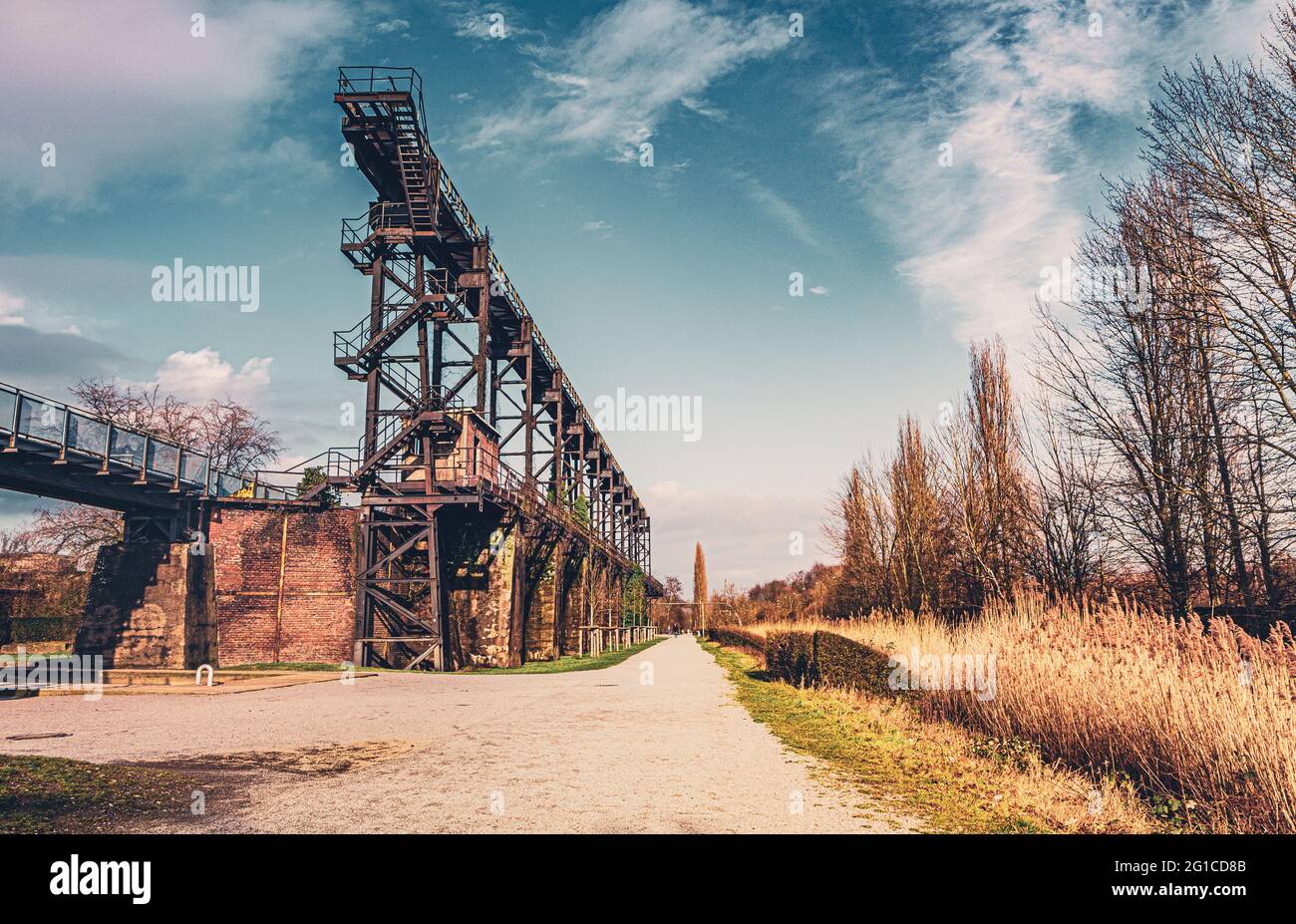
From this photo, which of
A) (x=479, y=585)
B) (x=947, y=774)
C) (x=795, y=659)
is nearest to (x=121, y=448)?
(x=479, y=585)

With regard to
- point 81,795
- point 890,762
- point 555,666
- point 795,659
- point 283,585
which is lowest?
point 555,666

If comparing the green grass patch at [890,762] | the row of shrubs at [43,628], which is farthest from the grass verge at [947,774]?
the row of shrubs at [43,628]

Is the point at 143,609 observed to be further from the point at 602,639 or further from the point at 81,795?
the point at 602,639

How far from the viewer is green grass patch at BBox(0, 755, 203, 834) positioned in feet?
18.0

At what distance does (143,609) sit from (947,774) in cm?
2386

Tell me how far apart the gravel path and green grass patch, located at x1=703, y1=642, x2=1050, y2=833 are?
0.39 meters

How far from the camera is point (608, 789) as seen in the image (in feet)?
23.1

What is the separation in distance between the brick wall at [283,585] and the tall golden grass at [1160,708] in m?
20.7

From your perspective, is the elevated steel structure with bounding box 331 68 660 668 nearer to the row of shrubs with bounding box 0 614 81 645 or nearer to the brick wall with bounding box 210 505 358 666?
the brick wall with bounding box 210 505 358 666

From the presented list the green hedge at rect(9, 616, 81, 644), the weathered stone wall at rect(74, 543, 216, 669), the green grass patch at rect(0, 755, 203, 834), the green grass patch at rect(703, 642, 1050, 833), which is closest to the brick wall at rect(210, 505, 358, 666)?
the weathered stone wall at rect(74, 543, 216, 669)

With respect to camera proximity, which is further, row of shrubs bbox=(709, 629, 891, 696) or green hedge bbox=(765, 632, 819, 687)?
green hedge bbox=(765, 632, 819, 687)

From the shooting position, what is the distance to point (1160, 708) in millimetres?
6617
